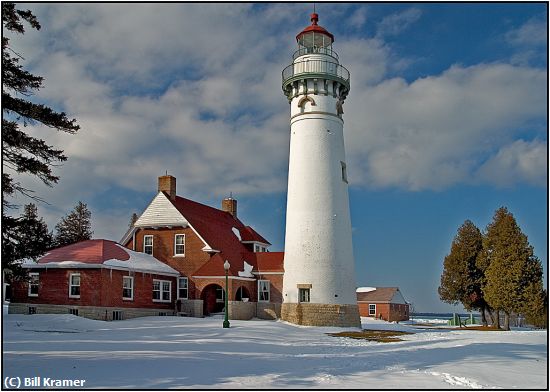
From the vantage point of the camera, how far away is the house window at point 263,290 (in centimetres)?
4044

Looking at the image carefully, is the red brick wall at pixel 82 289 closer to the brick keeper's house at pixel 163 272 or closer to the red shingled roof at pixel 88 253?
the brick keeper's house at pixel 163 272

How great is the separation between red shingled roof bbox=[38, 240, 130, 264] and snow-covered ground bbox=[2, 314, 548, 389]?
7.08 metres

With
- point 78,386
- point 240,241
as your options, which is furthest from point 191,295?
point 78,386

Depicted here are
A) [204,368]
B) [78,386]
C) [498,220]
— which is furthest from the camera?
[498,220]

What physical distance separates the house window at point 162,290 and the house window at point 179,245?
244 cm

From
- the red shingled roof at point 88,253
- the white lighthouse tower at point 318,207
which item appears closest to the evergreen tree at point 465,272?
the white lighthouse tower at point 318,207

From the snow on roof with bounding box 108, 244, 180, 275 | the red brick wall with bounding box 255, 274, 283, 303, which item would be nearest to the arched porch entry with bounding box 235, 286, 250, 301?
the red brick wall with bounding box 255, 274, 283, 303

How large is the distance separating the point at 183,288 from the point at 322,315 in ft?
34.0

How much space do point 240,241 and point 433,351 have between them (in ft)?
87.4

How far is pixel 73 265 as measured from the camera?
106 feet

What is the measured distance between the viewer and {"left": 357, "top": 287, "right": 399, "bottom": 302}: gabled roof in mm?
63791

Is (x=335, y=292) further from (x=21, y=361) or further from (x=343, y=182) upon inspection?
(x=21, y=361)

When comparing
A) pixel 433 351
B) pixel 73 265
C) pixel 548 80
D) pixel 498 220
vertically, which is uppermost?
pixel 548 80

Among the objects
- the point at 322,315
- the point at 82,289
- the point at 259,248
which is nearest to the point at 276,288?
the point at 322,315
